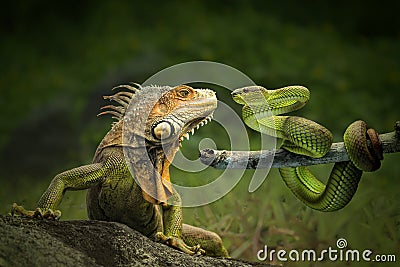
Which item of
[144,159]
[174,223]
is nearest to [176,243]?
[174,223]

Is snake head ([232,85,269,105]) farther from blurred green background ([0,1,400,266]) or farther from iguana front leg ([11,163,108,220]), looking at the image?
blurred green background ([0,1,400,266])

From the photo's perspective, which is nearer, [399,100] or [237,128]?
[237,128]

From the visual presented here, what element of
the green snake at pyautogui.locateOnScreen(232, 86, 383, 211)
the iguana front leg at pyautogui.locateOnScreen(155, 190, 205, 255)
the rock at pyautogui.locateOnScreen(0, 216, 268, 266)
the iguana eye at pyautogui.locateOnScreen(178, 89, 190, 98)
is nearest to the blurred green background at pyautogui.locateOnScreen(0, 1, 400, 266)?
the green snake at pyautogui.locateOnScreen(232, 86, 383, 211)

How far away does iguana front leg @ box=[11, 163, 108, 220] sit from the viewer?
5.12 feet

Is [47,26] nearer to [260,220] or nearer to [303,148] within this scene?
[260,220]

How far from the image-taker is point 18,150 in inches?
156

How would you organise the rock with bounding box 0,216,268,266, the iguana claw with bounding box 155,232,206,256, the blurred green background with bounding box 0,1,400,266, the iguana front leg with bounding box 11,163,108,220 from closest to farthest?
the rock with bounding box 0,216,268,266
the iguana front leg with bounding box 11,163,108,220
the iguana claw with bounding box 155,232,206,256
the blurred green background with bounding box 0,1,400,266

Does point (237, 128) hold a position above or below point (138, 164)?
above

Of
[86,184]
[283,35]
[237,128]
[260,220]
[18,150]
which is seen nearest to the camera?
[86,184]

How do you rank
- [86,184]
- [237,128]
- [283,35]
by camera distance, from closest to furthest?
[86,184], [237,128], [283,35]

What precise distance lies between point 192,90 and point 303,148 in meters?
0.39

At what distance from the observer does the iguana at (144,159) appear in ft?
5.48

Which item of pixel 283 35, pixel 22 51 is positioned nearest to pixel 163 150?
pixel 283 35

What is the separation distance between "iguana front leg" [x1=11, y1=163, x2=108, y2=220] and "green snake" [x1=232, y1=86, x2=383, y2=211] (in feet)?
1.69
